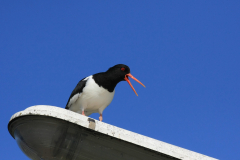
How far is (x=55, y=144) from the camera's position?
2703 mm

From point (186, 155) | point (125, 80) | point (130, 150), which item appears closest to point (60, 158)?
point (130, 150)

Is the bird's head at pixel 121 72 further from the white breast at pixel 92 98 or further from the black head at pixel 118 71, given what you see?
the white breast at pixel 92 98

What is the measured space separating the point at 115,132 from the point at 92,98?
4198 mm

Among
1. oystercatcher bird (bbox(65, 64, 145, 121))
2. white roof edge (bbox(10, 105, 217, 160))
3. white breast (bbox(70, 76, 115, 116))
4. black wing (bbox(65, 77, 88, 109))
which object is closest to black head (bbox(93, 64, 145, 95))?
oystercatcher bird (bbox(65, 64, 145, 121))

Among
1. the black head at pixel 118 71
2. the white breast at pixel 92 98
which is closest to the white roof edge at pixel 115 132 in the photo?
the white breast at pixel 92 98

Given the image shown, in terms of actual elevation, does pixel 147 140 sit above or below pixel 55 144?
above

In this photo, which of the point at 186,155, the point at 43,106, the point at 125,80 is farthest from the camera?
the point at 125,80

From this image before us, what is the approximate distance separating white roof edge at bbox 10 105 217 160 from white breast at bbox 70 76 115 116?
4053 millimetres

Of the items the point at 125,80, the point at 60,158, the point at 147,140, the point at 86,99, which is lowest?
the point at 60,158

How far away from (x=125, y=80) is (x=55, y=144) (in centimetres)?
473

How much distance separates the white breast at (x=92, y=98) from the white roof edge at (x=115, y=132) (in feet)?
13.3

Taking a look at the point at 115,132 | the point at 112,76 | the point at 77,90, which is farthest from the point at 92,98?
the point at 115,132

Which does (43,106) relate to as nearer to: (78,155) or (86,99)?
(78,155)

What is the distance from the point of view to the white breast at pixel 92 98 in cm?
682
